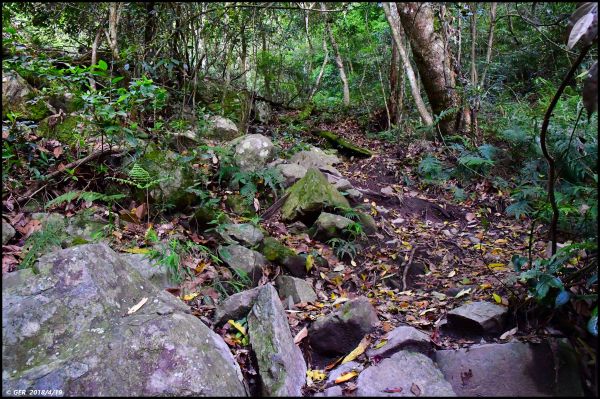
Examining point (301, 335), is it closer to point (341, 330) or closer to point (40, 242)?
point (341, 330)

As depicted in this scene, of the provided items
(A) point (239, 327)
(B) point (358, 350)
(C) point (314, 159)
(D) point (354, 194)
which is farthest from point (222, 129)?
(B) point (358, 350)

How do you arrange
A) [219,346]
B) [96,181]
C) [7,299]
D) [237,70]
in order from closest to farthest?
[7,299] → [219,346] → [96,181] → [237,70]

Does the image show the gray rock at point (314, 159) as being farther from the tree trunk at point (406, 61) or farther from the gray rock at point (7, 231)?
the gray rock at point (7, 231)

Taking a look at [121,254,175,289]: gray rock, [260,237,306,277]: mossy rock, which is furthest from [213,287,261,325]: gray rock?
[260,237,306,277]: mossy rock

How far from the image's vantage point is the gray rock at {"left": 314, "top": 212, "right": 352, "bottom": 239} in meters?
4.93

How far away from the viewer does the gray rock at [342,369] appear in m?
2.50

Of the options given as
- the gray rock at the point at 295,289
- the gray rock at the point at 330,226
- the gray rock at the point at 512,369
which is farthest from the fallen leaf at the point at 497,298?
the gray rock at the point at 330,226

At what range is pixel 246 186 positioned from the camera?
220 inches

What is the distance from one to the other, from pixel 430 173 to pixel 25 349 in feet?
20.3

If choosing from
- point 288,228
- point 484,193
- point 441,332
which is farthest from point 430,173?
point 441,332

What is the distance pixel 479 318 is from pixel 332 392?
3.60ft

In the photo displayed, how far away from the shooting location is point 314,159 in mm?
7301

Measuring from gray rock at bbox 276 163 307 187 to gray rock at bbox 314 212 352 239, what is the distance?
1.26 meters

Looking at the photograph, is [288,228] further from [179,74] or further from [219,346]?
[179,74]
